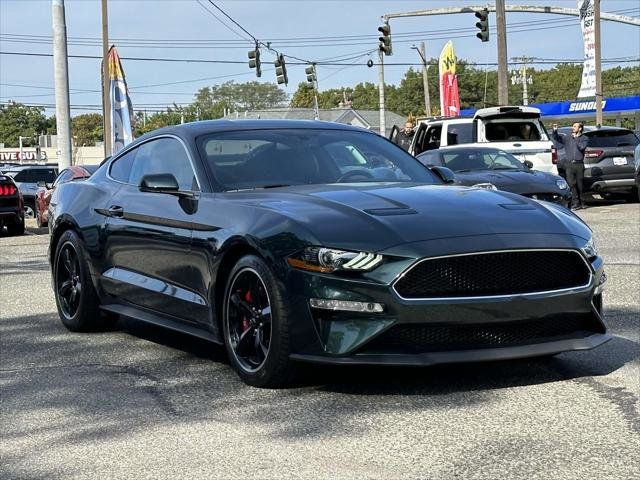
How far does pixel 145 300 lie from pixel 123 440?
202 cm

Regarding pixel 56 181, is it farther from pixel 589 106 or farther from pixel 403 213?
pixel 589 106

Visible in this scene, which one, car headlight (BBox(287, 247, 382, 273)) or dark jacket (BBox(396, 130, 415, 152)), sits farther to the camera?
dark jacket (BBox(396, 130, 415, 152))

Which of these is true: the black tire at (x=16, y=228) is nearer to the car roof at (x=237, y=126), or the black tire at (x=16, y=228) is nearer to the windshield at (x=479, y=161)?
the windshield at (x=479, y=161)

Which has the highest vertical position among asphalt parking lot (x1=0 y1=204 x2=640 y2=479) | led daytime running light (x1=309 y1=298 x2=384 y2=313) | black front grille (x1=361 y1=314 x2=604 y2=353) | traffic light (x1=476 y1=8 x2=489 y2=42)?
traffic light (x1=476 y1=8 x2=489 y2=42)

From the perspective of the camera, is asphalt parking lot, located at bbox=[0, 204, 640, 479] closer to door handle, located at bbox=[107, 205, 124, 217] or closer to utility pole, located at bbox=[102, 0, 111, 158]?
door handle, located at bbox=[107, 205, 124, 217]

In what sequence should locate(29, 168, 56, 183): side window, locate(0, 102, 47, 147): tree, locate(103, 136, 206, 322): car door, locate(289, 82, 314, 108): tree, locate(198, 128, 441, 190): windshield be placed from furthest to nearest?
locate(0, 102, 47, 147): tree → locate(289, 82, 314, 108): tree → locate(29, 168, 56, 183): side window → locate(198, 128, 441, 190): windshield → locate(103, 136, 206, 322): car door

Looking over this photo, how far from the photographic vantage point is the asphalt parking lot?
3.99 metres

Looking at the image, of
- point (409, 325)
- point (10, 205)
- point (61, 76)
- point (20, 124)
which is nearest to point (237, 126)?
point (409, 325)

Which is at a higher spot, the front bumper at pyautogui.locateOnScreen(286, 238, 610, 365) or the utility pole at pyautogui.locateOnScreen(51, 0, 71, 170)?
the utility pole at pyautogui.locateOnScreen(51, 0, 71, 170)

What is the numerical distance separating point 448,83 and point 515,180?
91.6 ft

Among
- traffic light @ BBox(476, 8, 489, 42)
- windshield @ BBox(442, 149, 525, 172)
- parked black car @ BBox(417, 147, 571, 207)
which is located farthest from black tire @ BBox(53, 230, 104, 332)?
traffic light @ BBox(476, 8, 489, 42)

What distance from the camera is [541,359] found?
5.82 metres

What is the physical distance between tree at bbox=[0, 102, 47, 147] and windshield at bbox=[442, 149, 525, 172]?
14599 centimetres

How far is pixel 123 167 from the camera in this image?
7.29m
